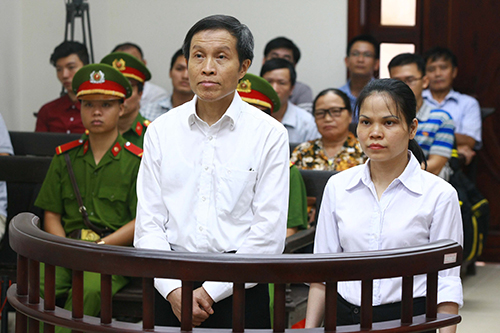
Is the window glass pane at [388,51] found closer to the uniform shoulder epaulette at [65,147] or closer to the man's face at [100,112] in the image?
the man's face at [100,112]

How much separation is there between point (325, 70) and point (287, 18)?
18.7 inches

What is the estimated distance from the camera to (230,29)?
5.03ft

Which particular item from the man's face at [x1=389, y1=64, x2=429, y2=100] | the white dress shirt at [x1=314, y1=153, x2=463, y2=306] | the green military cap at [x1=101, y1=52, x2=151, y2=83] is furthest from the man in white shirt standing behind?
the man's face at [x1=389, y1=64, x2=429, y2=100]

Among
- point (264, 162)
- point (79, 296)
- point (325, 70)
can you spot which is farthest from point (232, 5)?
point (79, 296)

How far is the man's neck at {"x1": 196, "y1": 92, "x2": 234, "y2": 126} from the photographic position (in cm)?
160

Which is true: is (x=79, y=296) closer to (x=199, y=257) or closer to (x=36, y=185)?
(x=199, y=257)

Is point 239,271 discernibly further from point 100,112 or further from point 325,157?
point 325,157

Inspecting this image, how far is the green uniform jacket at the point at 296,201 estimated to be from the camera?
2514mm

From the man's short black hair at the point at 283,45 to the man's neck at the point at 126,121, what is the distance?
1.50 meters

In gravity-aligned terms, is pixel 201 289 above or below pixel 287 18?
below

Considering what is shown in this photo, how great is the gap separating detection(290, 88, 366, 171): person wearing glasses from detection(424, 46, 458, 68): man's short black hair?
44.8 inches

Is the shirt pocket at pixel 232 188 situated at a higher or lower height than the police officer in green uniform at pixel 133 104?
lower

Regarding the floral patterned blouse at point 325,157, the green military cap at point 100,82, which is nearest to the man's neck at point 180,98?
the floral patterned blouse at point 325,157

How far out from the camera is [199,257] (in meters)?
1.04
